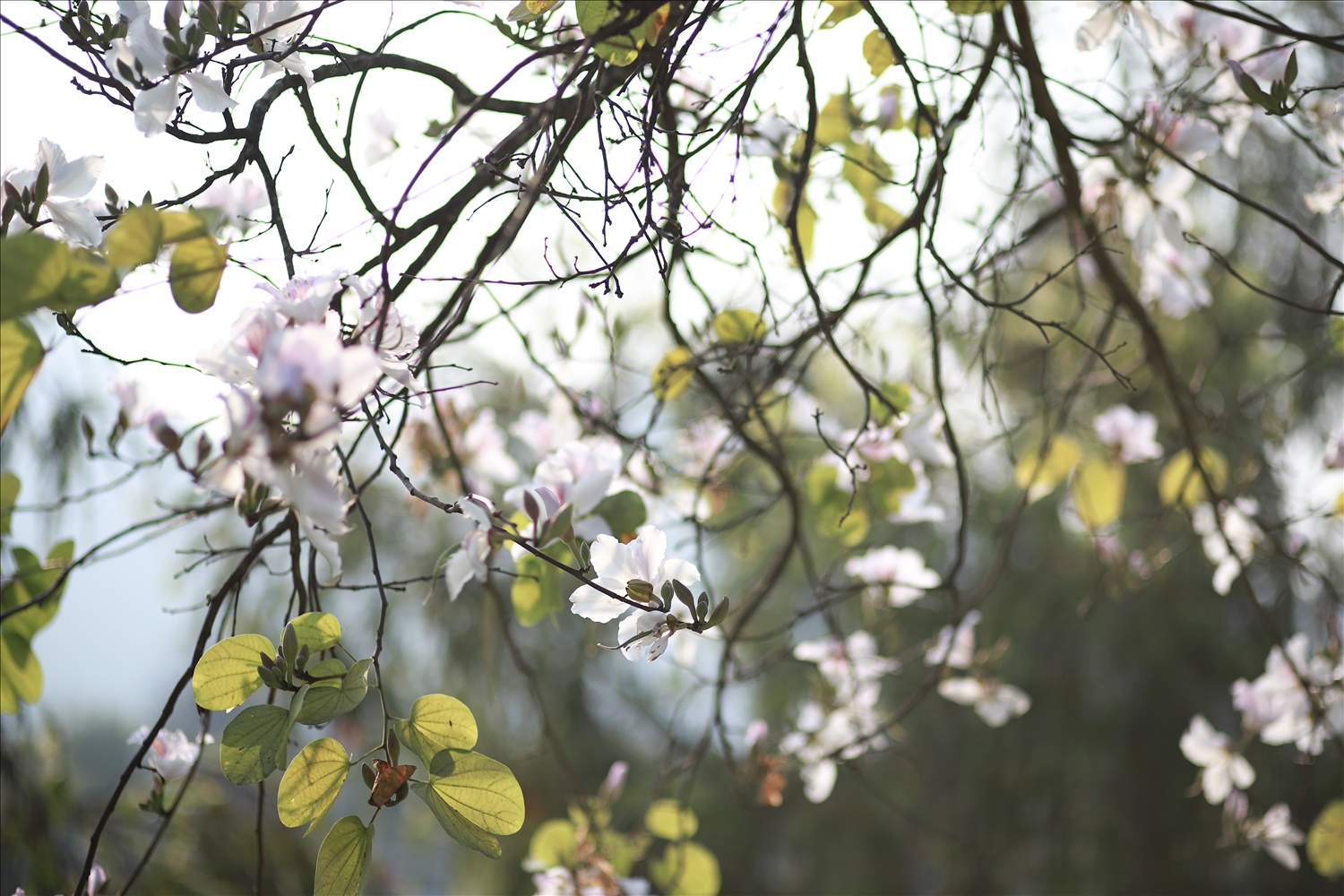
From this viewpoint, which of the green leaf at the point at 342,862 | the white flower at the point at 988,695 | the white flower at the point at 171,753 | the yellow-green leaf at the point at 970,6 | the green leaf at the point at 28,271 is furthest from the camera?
the white flower at the point at 988,695

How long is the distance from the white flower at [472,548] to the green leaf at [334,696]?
5 cm

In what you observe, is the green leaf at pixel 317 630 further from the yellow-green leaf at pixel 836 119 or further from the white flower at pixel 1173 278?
the white flower at pixel 1173 278

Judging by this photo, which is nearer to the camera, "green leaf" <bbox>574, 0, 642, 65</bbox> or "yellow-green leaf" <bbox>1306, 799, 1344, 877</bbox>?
"green leaf" <bbox>574, 0, 642, 65</bbox>

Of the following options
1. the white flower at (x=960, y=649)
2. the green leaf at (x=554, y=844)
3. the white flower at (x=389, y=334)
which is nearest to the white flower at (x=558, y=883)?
the green leaf at (x=554, y=844)

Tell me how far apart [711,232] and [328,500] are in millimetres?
425

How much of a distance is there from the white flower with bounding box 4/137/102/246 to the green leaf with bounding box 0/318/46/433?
0.39 feet

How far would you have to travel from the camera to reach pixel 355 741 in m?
2.25

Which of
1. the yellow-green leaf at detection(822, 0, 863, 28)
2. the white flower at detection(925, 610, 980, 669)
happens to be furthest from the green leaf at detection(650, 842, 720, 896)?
the yellow-green leaf at detection(822, 0, 863, 28)

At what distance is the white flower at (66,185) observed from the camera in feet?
1.42

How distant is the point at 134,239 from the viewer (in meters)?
0.30

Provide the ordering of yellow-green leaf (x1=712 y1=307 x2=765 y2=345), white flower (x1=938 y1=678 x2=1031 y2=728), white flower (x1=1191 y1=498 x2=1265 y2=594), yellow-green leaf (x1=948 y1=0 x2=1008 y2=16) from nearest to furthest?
yellow-green leaf (x1=948 y1=0 x2=1008 y2=16)
yellow-green leaf (x1=712 y1=307 x2=765 y2=345)
white flower (x1=1191 y1=498 x2=1265 y2=594)
white flower (x1=938 y1=678 x2=1031 y2=728)

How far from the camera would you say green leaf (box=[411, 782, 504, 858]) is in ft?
1.34

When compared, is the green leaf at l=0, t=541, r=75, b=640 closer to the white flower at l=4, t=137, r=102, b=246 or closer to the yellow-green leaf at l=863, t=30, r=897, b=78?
the white flower at l=4, t=137, r=102, b=246

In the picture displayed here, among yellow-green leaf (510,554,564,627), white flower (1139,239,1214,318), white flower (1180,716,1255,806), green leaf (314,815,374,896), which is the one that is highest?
white flower (1139,239,1214,318)
